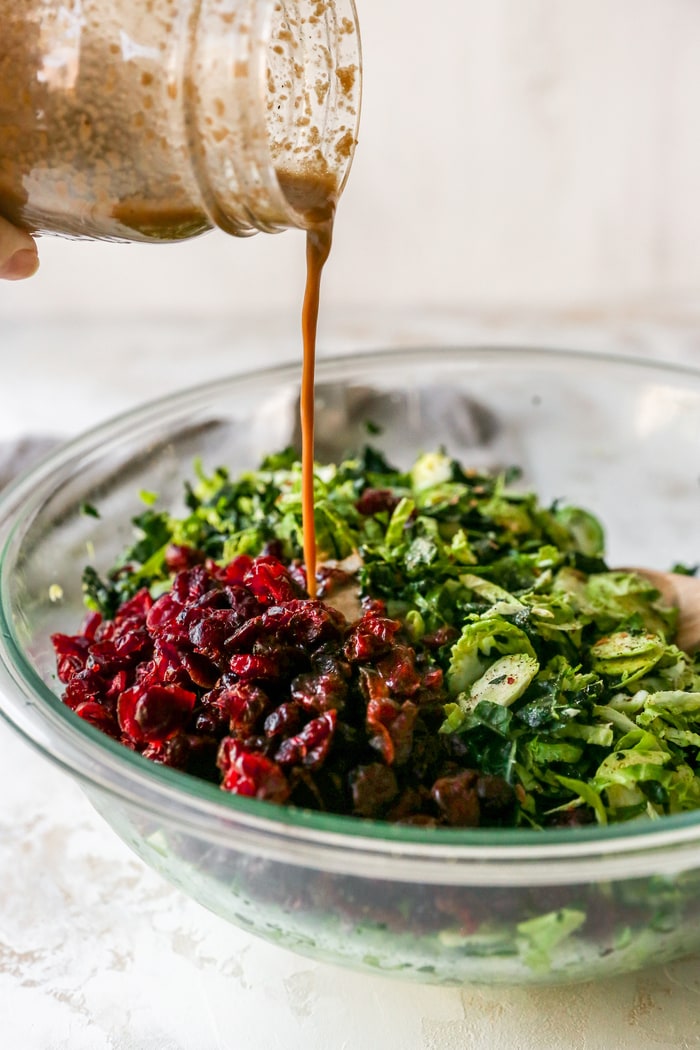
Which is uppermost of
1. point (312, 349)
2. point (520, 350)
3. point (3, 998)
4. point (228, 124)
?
point (228, 124)

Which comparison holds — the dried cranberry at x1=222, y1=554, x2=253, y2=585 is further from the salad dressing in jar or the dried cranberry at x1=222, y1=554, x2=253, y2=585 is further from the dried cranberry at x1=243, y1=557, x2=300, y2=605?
the salad dressing in jar

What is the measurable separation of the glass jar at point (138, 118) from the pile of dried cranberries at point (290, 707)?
80 centimetres

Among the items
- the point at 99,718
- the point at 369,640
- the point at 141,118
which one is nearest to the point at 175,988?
the point at 99,718

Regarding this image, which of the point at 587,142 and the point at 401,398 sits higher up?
the point at 587,142

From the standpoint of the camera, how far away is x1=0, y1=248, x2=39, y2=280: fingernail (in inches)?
87.7

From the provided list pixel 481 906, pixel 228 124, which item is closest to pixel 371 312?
pixel 228 124

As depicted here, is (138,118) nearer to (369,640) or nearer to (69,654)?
(369,640)

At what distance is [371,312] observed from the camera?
6.45 metres

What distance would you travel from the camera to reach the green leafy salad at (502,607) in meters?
2.04

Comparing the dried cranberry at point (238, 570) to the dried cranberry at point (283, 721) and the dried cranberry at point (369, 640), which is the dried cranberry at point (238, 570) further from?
the dried cranberry at point (283, 721)

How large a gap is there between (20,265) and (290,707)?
110 cm

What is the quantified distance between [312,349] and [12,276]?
2.21 ft

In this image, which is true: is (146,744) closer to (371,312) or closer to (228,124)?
(228,124)

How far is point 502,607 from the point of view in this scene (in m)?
2.39
